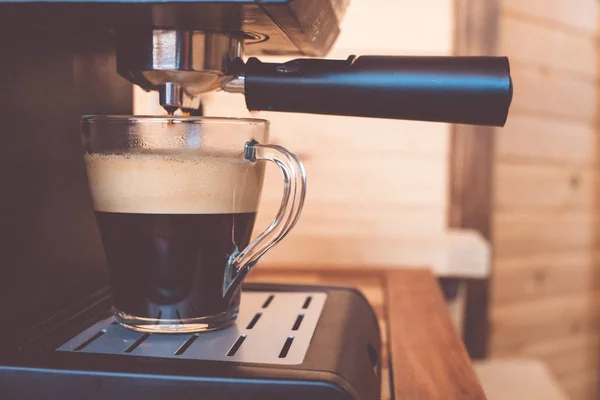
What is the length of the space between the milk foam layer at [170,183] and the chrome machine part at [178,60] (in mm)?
63

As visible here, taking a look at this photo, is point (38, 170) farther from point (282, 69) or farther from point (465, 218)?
point (465, 218)

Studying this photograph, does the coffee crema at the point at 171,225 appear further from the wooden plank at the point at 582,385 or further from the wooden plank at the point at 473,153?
the wooden plank at the point at 582,385

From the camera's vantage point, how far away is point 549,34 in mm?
1858

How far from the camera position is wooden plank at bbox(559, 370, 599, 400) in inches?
80.9

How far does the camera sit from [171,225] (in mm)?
555

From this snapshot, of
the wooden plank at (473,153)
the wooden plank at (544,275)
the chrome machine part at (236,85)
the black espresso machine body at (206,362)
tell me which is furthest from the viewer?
the wooden plank at (544,275)

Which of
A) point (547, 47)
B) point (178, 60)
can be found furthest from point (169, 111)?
point (547, 47)

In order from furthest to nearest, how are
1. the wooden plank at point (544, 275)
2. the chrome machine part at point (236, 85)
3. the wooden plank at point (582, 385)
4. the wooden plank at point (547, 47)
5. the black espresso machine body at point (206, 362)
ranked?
the wooden plank at point (582, 385), the wooden plank at point (544, 275), the wooden plank at point (547, 47), the chrome machine part at point (236, 85), the black espresso machine body at point (206, 362)

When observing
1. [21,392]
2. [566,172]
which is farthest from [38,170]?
[566,172]

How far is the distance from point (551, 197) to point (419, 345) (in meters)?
1.41

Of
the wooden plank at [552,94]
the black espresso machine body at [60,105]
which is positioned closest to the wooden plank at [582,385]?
the wooden plank at [552,94]

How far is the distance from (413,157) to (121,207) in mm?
844

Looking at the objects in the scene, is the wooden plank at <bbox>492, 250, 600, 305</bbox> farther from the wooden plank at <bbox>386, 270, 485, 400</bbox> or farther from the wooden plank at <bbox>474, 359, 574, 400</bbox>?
the wooden plank at <bbox>386, 270, 485, 400</bbox>

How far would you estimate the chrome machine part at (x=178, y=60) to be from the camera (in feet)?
1.82
